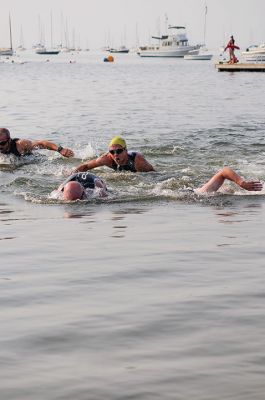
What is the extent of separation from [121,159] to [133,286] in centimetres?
777

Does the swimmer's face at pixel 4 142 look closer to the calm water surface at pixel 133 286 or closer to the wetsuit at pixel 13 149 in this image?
the wetsuit at pixel 13 149

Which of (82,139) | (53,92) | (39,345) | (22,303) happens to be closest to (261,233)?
(22,303)

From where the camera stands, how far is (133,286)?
803cm

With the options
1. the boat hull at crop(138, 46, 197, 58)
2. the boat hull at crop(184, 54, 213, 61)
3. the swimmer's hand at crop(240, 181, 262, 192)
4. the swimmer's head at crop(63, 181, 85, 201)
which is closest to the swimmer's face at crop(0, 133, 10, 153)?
the swimmer's head at crop(63, 181, 85, 201)

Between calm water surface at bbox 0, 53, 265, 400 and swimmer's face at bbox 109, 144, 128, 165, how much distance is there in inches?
13.7

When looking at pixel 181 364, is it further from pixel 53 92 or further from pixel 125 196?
pixel 53 92

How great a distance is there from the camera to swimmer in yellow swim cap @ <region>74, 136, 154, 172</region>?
15.4 metres

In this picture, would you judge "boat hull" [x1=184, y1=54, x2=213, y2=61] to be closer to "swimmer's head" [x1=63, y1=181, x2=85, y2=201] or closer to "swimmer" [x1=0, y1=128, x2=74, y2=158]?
"swimmer" [x1=0, y1=128, x2=74, y2=158]

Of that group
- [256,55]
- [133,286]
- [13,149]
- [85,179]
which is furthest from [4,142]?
[256,55]

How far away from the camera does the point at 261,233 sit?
1074cm

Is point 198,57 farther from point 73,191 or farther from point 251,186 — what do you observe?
point 251,186

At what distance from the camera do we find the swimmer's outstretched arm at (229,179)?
1312cm

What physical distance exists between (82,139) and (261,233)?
1529 centimetres

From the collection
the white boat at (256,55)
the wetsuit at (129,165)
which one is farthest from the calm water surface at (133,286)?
the white boat at (256,55)
